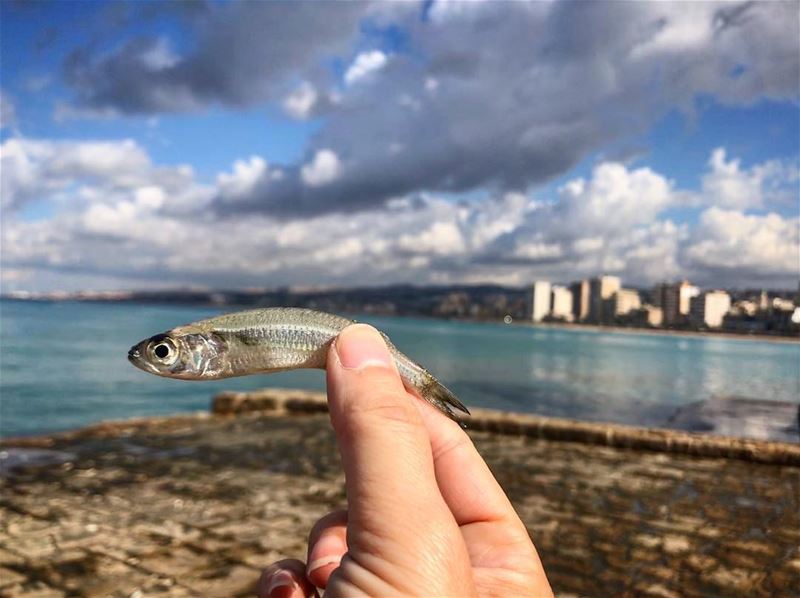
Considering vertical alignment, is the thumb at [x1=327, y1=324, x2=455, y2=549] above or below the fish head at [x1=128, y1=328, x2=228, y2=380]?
below

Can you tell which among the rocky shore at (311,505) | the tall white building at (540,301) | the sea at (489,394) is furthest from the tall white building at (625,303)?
the rocky shore at (311,505)

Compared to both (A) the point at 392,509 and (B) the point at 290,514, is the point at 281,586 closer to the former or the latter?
(A) the point at 392,509

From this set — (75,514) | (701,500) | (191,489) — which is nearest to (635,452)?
(701,500)

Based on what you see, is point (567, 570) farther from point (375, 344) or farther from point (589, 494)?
point (375, 344)

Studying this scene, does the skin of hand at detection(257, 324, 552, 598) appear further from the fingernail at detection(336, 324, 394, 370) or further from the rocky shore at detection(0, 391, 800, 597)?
the rocky shore at detection(0, 391, 800, 597)

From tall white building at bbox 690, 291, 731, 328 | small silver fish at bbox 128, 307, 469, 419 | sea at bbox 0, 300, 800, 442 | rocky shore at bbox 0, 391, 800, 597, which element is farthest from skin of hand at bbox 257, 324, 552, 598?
tall white building at bbox 690, 291, 731, 328

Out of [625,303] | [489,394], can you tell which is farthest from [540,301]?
[489,394]
